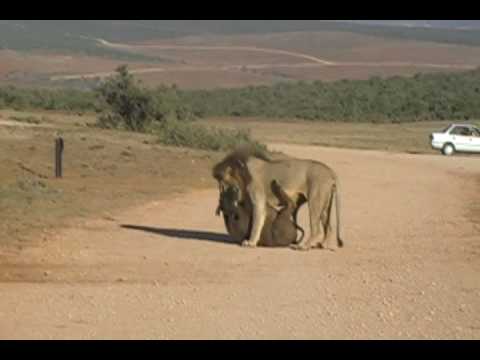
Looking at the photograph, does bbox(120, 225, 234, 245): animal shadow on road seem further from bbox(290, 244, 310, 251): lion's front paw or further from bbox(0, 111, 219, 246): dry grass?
bbox(0, 111, 219, 246): dry grass

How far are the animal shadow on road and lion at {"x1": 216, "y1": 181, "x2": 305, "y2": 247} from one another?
51 cm

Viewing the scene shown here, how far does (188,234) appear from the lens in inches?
727

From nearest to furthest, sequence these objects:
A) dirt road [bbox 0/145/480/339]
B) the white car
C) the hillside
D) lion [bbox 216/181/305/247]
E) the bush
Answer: dirt road [bbox 0/145/480/339], lion [bbox 216/181/305/247], the bush, the white car, the hillside

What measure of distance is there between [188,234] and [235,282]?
4.80m

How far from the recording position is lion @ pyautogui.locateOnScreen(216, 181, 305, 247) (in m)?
16.4

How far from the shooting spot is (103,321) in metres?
11.3

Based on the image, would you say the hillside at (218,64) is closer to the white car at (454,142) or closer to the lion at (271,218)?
the white car at (454,142)

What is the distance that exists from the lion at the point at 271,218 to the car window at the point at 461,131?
30.8 m

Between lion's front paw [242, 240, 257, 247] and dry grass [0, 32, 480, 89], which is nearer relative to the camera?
lion's front paw [242, 240, 257, 247]

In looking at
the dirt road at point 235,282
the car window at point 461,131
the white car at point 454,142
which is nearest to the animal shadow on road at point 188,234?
the dirt road at point 235,282

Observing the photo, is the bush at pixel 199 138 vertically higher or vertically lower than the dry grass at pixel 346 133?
higher

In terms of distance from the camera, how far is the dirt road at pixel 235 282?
11.1 m

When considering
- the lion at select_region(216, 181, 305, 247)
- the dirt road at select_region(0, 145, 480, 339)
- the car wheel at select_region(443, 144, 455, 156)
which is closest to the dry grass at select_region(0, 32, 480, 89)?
the car wheel at select_region(443, 144, 455, 156)
